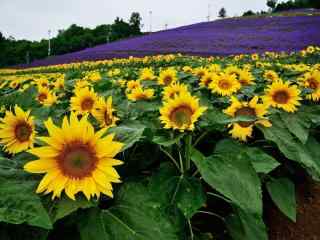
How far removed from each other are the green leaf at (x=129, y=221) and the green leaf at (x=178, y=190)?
25 centimetres

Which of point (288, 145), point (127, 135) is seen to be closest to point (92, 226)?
point (127, 135)

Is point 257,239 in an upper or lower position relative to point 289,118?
lower

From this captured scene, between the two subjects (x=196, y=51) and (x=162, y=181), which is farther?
(x=196, y=51)

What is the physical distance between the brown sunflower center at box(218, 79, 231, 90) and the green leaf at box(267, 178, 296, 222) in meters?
1.00

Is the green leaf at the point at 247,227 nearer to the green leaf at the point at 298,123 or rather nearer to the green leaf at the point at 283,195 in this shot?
the green leaf at the point at 283,195

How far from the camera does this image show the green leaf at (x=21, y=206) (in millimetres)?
1323

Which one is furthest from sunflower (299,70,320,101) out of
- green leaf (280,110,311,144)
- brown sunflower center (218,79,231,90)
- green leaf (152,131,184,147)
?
green leaf (152,131,184,147)

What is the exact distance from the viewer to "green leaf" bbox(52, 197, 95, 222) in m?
1.43

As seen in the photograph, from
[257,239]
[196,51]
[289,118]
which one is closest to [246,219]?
[257,239]

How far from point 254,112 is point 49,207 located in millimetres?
1607

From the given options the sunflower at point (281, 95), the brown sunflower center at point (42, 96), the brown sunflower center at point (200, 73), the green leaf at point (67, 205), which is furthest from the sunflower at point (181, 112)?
the brown sunflower center at point (200, 73)

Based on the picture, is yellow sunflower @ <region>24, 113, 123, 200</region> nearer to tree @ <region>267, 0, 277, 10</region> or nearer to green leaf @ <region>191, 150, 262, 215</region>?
green leaf @ <region>191, 150, 262, 215</region>

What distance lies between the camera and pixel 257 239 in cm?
220

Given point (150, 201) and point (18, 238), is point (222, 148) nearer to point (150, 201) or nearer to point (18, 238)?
point (150, 201)
